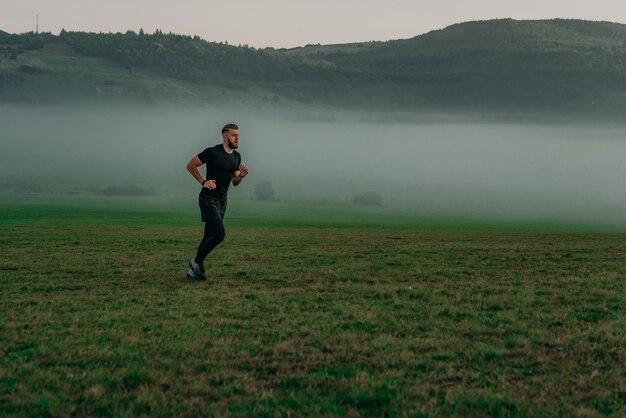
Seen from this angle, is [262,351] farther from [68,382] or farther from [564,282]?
[564,282]

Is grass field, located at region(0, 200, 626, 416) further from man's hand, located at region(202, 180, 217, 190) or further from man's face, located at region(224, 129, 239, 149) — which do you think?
man's face, located at region(224, 129, 239, 149)

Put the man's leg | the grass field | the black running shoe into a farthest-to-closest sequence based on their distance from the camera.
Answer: the black running shoe < the man's leg < the grass field

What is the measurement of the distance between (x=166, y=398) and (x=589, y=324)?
7.09 meters

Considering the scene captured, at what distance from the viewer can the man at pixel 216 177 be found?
1471 centimetres

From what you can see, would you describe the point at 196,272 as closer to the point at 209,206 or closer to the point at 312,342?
the point at 209,206

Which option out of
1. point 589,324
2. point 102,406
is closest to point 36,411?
point 102,406

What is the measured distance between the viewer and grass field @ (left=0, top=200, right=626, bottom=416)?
6.80 m

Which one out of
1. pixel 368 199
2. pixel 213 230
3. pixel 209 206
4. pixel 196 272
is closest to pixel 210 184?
pixel 209 206

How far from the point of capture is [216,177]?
15023mm

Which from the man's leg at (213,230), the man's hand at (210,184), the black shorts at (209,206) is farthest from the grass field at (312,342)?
the man's hand at (210,184)

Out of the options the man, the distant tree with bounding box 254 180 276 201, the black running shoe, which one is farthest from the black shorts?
the distant tree with bounding box 254 180 276 201

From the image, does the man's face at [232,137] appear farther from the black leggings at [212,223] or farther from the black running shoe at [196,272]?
the black running shoe at [196,272]

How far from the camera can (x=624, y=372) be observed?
7832 mm

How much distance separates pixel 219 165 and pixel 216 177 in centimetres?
Result: 35
